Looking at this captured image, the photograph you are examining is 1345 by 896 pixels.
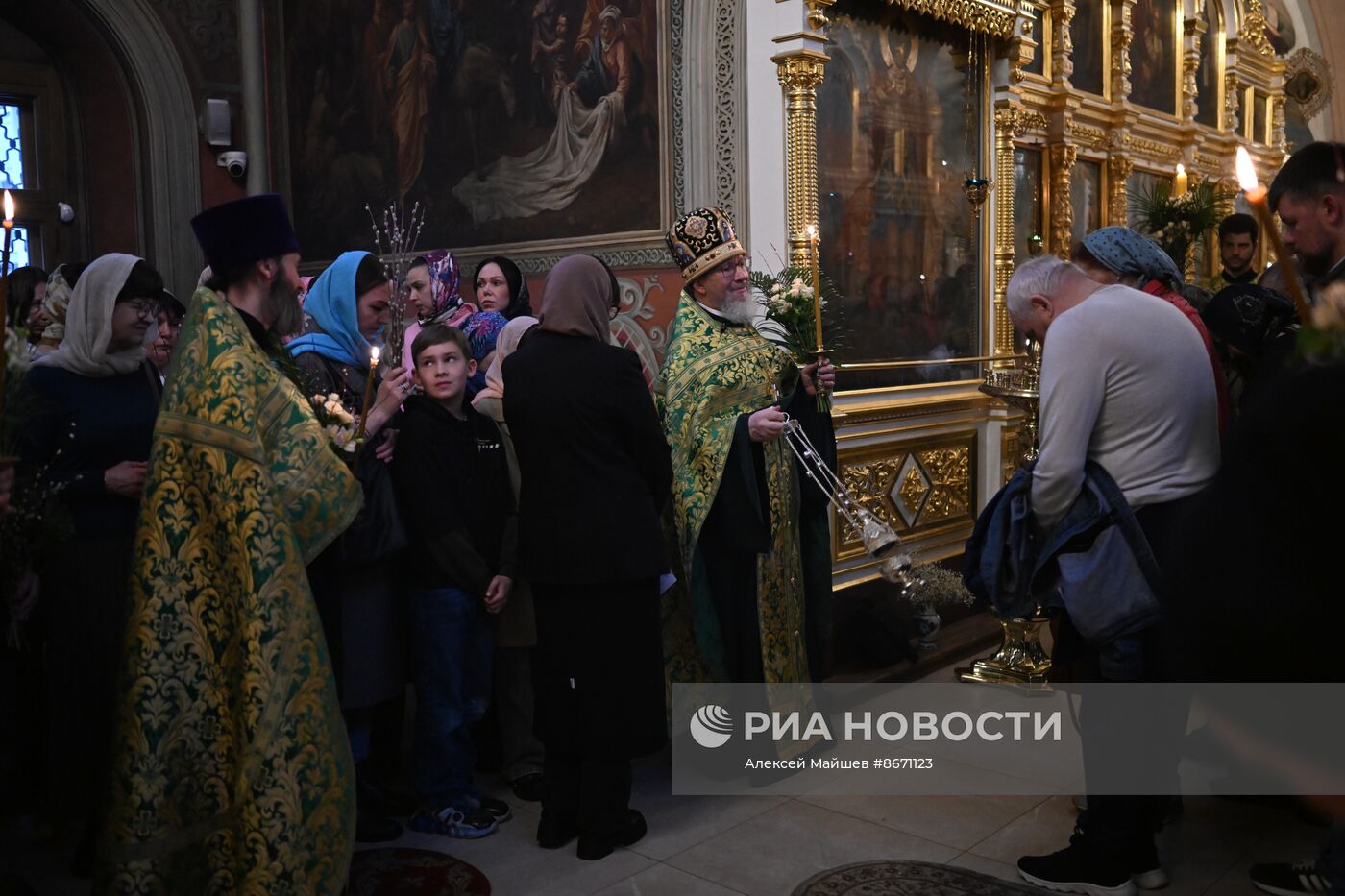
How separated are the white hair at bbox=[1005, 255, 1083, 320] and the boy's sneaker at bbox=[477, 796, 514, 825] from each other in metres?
2.31

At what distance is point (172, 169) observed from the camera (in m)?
8.16

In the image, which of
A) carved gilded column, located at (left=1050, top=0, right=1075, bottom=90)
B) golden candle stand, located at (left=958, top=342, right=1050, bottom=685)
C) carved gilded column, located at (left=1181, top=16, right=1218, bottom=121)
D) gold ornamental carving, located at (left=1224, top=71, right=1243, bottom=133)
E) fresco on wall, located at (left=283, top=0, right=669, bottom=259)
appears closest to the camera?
golden candle stand, located at (left=958, top=342, right=1050, bottom=685)

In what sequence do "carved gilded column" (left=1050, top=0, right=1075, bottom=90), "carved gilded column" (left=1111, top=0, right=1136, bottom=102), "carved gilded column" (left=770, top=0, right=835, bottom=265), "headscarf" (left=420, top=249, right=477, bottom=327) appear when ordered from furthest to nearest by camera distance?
"carved gilded column" (left=1111, top=0, right=1136, bottom=102) → "carved gilded column" (left=1050, top=0, right=1075, bottom=90) → "headscarf" (left=420, top=249, right=477, bottom=327) → "carved gilded column" (left=770, top=0, right=835, bottom=265)

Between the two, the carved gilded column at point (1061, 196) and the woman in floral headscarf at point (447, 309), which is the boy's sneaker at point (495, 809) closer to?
the woman in floral headscarf at point (447, 309)

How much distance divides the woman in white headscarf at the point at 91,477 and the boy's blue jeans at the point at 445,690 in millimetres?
885

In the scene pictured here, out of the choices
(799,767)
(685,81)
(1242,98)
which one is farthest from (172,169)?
(1242,98)

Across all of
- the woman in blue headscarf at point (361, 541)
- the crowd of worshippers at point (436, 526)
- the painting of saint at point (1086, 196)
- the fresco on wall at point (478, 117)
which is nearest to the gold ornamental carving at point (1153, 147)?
the painting of saint at point (1086, 196)

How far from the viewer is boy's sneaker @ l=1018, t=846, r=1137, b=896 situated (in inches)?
126

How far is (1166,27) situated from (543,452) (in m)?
7.60

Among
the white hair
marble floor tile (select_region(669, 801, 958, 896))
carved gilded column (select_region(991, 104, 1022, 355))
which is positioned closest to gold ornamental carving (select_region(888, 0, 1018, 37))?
carved gilded column (select_region(991, 104, 1022, 355))

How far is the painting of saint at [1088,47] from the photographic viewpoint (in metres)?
7.73

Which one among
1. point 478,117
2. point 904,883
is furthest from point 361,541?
point 478,117

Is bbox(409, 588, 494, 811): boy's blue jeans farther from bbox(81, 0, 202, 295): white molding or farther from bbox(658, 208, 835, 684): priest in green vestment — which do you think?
bbox(81, 0, 202, 295): white molding

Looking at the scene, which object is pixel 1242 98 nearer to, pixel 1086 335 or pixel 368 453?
pixel 1086 335
